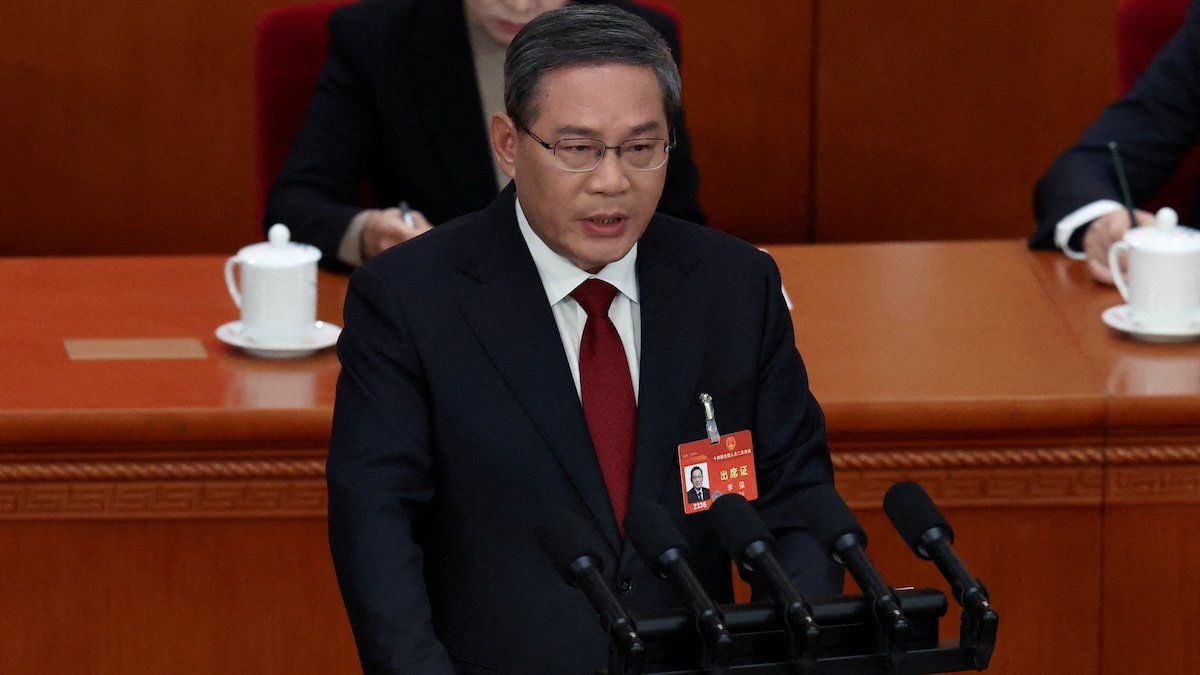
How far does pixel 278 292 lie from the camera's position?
238 centimetres

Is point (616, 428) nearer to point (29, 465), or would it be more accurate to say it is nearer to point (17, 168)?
point (29, 465)

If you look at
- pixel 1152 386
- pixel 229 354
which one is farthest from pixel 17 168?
pixel 1152 386

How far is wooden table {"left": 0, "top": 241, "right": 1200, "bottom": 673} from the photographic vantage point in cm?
213

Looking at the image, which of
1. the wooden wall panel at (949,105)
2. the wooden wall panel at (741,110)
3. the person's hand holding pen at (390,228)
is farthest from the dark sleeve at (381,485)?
the wooden wall panel at (949,105)

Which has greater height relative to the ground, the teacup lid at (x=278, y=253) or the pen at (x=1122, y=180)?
the teacup lid at (x=278, y=253)

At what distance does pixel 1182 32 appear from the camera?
3.01 metres

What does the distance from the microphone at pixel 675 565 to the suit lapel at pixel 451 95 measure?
1.69 meters

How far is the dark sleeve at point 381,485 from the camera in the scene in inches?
59.4

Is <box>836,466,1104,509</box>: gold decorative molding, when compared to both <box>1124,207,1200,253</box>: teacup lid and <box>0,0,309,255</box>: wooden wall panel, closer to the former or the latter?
<box>1124,207,1200,253</box>: teacup lid

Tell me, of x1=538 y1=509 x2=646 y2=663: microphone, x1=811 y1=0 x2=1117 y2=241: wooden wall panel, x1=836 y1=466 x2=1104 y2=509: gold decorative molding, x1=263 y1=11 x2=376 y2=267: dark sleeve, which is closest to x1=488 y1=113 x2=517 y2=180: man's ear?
x1=538 y1=509 x2=646 y2=663: microphone

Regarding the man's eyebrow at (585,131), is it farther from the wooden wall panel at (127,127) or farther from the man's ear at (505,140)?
the wooden wall panel at (127,127)

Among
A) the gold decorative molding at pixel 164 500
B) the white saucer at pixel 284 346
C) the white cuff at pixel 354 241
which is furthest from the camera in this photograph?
the white cuff at pixel 354 241

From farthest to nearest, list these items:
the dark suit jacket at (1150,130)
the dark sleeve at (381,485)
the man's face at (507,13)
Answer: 1. the dark suit jacket at (1150,130)
2. the man's face at (507,13)
3. the dark sleeve at (381,485)

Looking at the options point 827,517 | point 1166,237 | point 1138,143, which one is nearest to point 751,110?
point 1138,143
